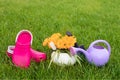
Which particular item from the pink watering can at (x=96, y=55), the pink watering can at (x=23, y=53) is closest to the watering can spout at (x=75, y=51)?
the pink watering can at (x=96, y=55)

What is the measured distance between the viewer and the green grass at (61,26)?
7.38 ft

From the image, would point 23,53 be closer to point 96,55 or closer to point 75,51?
point 75,51

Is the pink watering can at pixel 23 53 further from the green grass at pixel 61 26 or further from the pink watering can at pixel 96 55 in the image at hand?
the pink watering can at pixel 96 55

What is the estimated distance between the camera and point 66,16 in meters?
4.25

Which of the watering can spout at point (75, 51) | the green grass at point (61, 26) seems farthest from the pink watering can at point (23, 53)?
the watering can spout at point (75, 51)

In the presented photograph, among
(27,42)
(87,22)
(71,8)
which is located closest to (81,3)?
(71,8)

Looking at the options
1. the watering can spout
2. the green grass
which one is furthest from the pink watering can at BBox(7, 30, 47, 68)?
the watering can spout

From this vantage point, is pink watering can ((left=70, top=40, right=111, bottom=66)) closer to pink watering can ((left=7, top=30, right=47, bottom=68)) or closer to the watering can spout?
the watering can spout

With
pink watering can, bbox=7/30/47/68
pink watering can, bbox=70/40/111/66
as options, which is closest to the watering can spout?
pink watering can, bbox=70/40/111/66

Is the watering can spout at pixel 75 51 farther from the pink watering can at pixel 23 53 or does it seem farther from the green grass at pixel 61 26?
the pink watering can at pixel 23 53

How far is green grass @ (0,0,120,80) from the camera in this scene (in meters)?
2.25

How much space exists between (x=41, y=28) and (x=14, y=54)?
1.22 m

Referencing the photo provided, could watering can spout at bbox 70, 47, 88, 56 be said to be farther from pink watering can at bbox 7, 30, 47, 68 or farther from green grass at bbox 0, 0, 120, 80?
pink watering can at bbox 7, 30, 47, 68

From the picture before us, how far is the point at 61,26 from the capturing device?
12.2 ft
